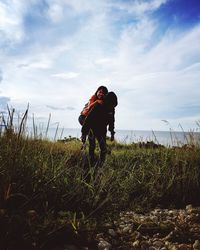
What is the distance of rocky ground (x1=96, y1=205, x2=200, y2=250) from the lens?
3.62m

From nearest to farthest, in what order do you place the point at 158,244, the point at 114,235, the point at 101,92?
the point at 158,244 → the point at 114,235 → the point at 101,92

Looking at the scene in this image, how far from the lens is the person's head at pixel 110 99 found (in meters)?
7.65

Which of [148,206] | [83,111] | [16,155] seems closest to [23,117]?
[16,155]

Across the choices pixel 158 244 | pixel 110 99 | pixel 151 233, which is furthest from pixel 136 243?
pixel 110 99

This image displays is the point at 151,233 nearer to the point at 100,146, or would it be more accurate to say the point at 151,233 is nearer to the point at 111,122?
Answer: the point at 100,146

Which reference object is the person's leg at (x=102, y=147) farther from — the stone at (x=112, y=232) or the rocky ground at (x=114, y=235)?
the stone at (x=112, y=232)

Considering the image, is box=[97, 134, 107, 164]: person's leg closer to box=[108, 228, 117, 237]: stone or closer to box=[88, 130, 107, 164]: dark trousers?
box=[88, 130, 107, 164]: dark trousers

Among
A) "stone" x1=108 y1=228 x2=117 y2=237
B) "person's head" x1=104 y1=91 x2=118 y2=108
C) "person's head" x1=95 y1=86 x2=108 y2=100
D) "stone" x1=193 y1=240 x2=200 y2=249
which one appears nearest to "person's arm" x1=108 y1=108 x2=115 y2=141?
"person's head" x1=104 y1=91 x2=118 y2=108

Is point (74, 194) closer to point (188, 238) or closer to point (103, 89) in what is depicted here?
point (188, 238)

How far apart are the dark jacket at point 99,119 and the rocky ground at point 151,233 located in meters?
3.04

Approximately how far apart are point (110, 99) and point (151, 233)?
4032mm

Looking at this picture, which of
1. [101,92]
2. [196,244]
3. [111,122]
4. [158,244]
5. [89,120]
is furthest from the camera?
[111,122]

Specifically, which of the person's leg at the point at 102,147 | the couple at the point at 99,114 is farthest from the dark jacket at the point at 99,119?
the person's leg at the point at 102,147

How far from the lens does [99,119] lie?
775 cm
